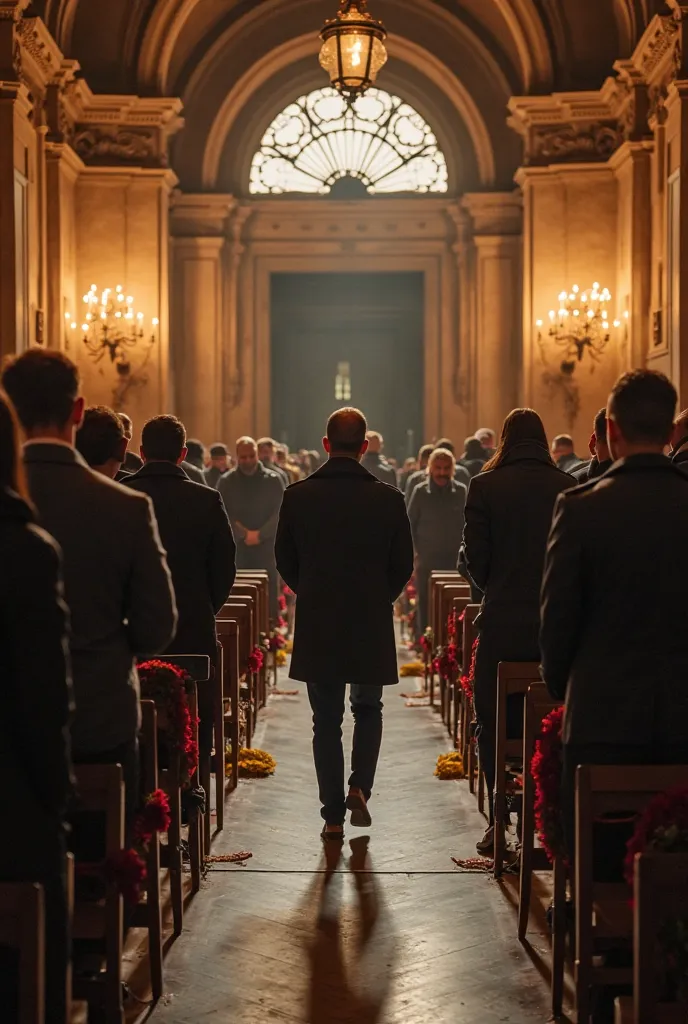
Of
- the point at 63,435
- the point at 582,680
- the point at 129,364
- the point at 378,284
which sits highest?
the point at 378,284

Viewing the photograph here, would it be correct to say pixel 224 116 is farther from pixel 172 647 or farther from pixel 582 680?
pixel 582 680

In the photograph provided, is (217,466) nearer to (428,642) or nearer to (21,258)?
(21,258)

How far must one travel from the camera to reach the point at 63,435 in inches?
170

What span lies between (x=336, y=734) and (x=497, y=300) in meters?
17.9

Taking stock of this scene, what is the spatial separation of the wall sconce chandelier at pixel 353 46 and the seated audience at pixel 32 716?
29.8 ft

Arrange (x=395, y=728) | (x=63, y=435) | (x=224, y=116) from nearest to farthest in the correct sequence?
1. (x=63, y=435)
2. (x=395, y=728)
3. (x=224, y=116)

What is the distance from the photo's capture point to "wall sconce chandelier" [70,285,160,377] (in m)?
20.4

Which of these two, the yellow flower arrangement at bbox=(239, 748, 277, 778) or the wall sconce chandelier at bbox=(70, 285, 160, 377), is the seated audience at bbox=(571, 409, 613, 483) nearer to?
the yellow flower arrangement at bbox=(239, 748, 277, 778)

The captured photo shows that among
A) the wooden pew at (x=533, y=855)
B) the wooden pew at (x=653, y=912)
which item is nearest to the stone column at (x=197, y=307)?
the wooden pew at (x=533, y=855)

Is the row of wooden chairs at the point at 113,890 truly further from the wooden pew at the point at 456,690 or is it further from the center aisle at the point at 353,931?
the wooden pew at the point at 456,690

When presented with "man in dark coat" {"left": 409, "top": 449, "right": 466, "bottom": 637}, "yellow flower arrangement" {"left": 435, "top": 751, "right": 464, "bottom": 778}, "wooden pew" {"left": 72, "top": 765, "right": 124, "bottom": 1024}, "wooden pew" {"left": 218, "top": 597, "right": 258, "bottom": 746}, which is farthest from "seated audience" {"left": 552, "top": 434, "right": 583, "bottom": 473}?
"wooden pew" {"left": 72, "top": 765, "right": 124, "bottom": 1024}

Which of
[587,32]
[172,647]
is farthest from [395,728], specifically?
[587,32]

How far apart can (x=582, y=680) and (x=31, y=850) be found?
175cm

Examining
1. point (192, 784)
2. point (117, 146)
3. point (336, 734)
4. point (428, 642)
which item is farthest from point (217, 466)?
point (192, 784)
